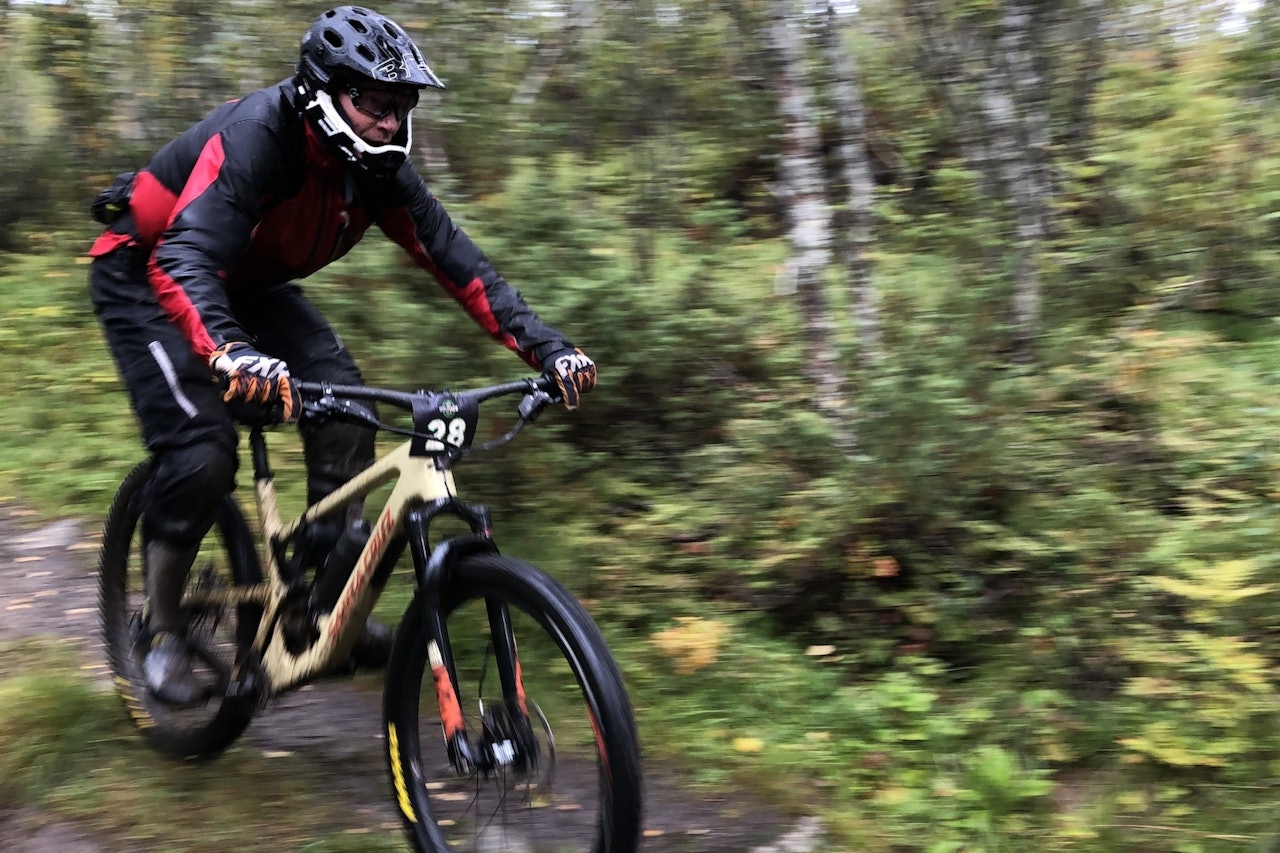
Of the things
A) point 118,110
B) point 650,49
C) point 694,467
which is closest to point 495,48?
point 650,49

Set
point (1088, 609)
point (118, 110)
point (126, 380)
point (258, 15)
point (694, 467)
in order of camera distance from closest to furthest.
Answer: point (126, 380) → point (1088, 609) → point (694, 467) → point (258, 15) → point (118, 110)

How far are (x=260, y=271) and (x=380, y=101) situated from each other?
843 mm

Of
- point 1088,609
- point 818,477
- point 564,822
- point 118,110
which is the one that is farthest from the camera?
point 118,110

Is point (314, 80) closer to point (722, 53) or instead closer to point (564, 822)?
point (564, 822)

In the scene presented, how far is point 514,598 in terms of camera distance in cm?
287

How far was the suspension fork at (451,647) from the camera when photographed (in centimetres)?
293

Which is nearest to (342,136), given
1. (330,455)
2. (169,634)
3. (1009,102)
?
(330,455)

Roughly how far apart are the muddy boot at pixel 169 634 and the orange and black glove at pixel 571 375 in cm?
153

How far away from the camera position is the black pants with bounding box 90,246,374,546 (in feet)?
11.6

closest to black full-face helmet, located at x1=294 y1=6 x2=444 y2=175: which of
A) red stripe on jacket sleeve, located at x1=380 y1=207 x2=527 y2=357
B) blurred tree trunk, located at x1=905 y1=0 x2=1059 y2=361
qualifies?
red stripe on jacket sleeve, located at x1=380 y1=207 x2=527 y2=357

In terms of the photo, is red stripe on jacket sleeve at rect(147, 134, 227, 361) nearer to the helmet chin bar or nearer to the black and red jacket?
the black and red jacket

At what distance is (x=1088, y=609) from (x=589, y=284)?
8.75 feet

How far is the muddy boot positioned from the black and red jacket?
3.26ft

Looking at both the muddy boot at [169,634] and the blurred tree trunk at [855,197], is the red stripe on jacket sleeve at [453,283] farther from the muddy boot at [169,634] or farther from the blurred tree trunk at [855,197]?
the blurred tree trunk at [855,197]
